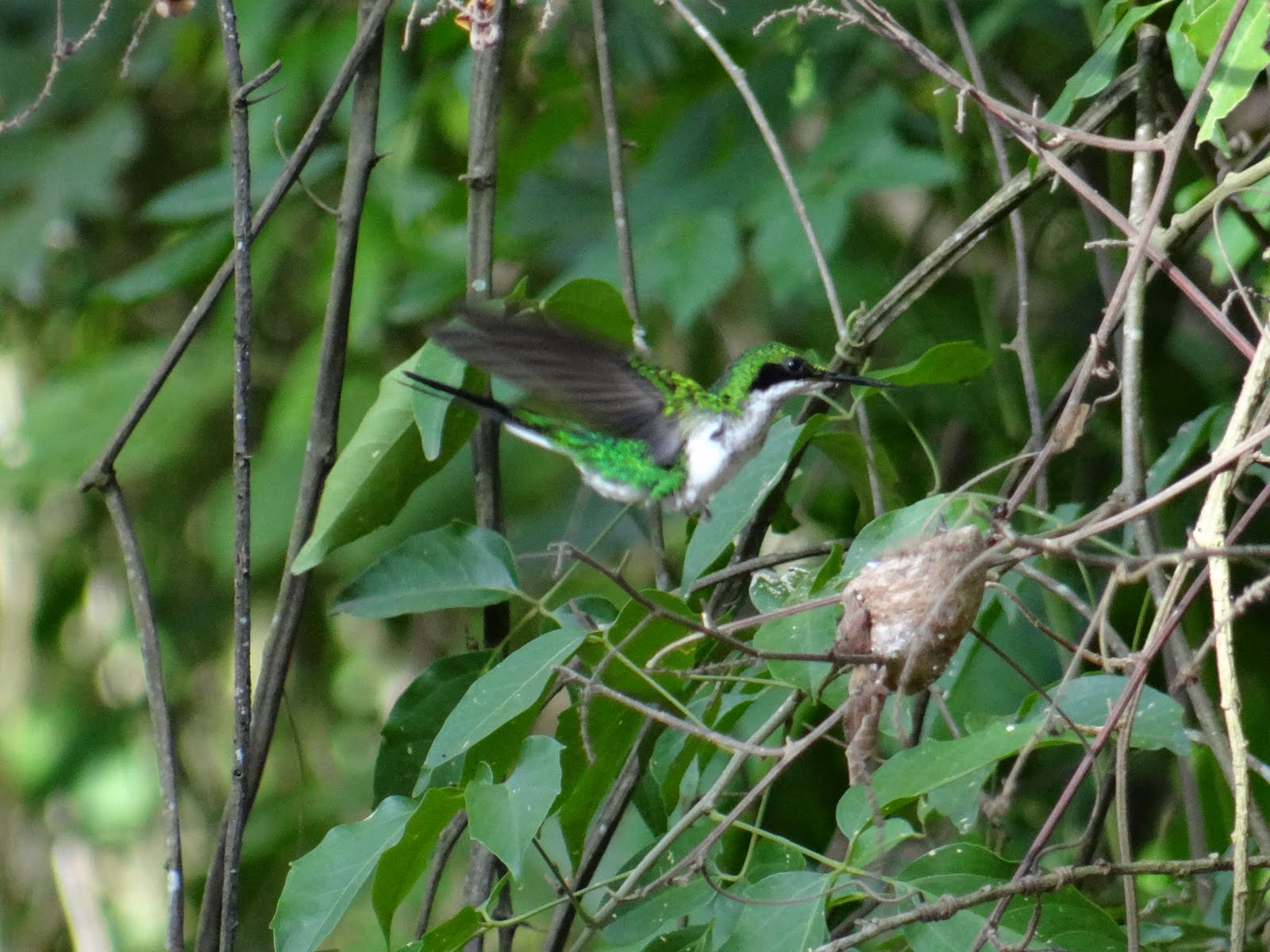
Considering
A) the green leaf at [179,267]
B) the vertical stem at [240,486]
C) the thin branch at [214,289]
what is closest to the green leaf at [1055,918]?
the vertical stem at [240,486]

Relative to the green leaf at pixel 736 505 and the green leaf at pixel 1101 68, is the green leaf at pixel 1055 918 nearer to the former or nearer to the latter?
the green leaf at pixel 736 505

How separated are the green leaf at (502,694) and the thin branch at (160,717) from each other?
370 millimetres

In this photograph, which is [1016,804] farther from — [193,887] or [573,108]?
[193,887]

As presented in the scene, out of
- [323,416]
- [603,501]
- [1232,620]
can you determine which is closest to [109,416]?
[603,501]

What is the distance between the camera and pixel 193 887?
3.94 metres

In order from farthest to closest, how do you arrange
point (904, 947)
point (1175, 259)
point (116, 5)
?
point (116, 5)
point (1175, 259)
point (904, 947)

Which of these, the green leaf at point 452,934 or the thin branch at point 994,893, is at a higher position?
the thin branch at point 994,893

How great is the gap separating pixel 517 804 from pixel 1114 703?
2.16ft

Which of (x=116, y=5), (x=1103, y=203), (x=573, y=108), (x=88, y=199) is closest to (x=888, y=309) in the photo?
(x=1103, y=203)

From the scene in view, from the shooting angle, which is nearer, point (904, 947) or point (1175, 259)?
point (904, 947)

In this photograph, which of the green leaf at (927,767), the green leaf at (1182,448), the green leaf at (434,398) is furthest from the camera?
the green leaf at (1182,448)

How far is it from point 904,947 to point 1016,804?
128 cm

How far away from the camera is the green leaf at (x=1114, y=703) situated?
1415 millimetres

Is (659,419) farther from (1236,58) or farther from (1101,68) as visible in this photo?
(1236,58)
